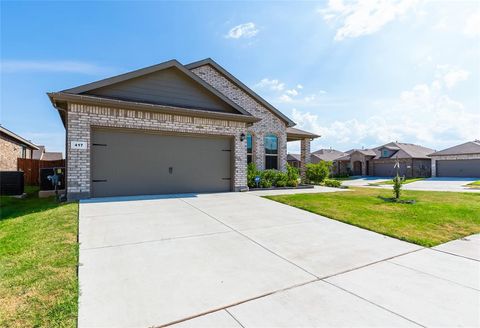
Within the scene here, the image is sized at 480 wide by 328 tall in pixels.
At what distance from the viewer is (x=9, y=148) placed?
17.5 metres

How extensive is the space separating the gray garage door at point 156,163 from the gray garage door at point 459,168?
1227 inches

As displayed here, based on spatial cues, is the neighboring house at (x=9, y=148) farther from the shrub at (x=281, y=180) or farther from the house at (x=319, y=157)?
the house at (x=319, y=157)

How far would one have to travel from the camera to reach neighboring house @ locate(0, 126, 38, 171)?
1620cm

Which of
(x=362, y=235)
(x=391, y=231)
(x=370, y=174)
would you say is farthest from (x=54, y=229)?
(x=370, y=174)

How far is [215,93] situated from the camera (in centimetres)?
1034

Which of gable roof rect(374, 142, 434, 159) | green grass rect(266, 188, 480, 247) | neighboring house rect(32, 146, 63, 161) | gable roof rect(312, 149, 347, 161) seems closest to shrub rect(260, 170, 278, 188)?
green grass rect(266, 188, 480, 247)

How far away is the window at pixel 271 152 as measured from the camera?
558 inches

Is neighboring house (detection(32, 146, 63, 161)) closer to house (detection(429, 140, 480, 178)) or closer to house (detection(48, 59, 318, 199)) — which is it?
house (detection(48, 59, 318, 199))

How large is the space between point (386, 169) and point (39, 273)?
38.9 metres

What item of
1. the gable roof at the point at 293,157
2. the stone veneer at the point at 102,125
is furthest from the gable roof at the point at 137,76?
the gable roof at the point at 293,157

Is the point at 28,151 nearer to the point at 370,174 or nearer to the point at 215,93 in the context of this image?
the point at 215,93

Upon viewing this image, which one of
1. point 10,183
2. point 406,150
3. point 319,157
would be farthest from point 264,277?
point 319,157

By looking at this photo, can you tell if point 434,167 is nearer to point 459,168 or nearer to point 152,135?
point 459,168

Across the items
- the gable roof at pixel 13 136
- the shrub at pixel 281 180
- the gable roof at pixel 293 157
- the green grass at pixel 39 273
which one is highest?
the gable roof at pixel 13 136
